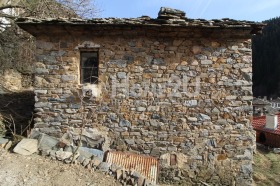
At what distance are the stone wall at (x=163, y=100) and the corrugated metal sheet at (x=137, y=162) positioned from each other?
7.4 inches

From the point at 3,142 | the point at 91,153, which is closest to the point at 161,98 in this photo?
the point at 91,153

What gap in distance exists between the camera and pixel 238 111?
685cm

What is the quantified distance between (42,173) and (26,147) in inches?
35.7

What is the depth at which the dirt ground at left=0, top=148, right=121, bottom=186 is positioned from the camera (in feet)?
17.3

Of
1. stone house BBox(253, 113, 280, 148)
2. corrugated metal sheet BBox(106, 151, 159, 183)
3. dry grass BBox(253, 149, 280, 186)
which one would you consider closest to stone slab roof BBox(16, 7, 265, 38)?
corrugated metal sheet BBox(106, 151, 159, 183)

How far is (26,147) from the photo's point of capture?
6.14 meters

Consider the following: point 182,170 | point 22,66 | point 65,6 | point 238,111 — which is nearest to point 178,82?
point 238,111

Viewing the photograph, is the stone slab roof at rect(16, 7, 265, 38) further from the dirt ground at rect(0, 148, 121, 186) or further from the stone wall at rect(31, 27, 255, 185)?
the dirt ground at rect(0, 148, 121, 186)

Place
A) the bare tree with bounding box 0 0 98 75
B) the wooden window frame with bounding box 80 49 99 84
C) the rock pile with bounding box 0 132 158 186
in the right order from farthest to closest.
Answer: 1. the bare tree with bounding box 0 0 98 75
2. the wooden window frame with bounding box 80 49 99 84
3. the rock pile with bounding box 0 132 158 186

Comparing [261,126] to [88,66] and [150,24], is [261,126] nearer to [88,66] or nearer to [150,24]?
[150,24]

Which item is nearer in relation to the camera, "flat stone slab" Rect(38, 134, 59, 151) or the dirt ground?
the dirt ground

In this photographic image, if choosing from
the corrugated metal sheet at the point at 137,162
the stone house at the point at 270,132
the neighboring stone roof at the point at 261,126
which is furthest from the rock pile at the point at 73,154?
the neighboring stone roof at the point at 261,126

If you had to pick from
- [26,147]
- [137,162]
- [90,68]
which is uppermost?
[90,68]

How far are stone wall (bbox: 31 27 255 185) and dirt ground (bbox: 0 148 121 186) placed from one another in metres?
1.05
